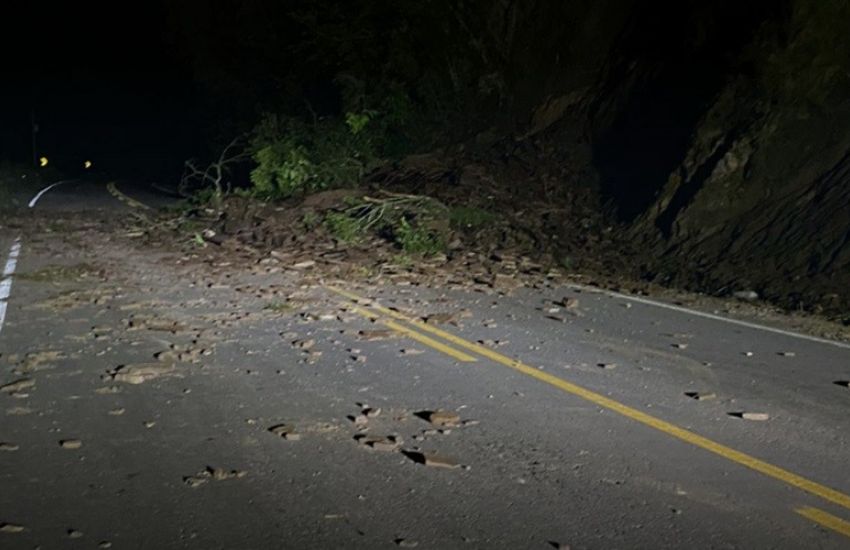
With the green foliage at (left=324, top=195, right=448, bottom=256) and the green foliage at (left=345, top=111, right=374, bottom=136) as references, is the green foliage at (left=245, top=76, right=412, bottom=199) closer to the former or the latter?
the green foliage at (left=345, top=111, right=374, bottom=136)

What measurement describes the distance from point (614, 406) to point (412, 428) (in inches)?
65.3

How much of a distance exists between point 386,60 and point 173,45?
1326 inches

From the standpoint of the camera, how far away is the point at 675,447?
237 inches

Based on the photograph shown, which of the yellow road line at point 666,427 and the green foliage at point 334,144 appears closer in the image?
the yellow road line at point 666,427

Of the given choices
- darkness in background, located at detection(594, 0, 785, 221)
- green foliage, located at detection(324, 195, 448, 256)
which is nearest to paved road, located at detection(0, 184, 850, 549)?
green foliage, located at detection(324, 195, 448, 256)

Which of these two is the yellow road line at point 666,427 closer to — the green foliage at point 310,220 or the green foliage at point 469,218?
the green foliage at point 469,218

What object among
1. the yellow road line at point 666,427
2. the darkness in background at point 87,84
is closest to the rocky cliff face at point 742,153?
the yellow road line at point 666,427

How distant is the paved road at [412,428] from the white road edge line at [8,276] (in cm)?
15

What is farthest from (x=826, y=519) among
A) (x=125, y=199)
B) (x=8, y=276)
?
(x=125, y=199)

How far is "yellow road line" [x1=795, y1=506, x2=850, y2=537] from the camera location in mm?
4746

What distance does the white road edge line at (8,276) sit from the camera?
35.0 feet

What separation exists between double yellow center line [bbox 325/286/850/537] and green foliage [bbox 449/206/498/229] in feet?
18.3

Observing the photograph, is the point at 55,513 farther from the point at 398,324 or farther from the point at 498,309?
the point at 498,309

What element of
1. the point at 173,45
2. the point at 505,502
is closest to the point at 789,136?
the point at 505,502
